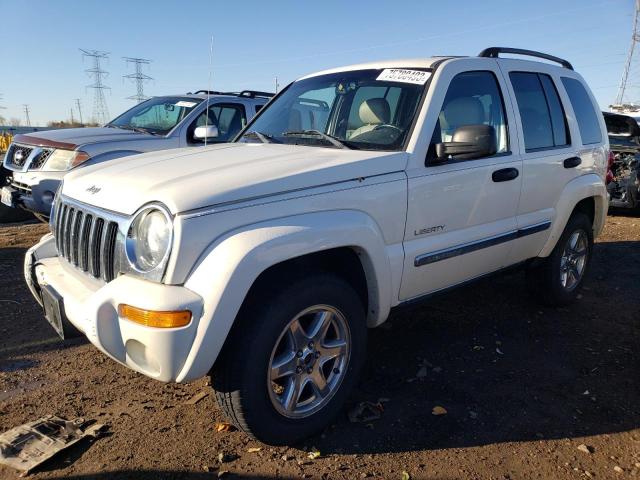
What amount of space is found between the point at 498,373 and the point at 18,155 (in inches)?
237

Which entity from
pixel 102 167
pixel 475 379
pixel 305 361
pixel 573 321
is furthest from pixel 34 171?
pixel 573 321

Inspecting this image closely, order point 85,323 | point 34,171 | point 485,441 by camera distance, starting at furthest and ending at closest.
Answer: point 34,171 < point 485,441 < point 85,323

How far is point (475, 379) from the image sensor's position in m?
3.38

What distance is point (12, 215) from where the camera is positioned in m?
7.74

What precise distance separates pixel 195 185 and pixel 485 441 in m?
1.98

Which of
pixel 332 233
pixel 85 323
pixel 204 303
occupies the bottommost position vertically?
pixel 85 323

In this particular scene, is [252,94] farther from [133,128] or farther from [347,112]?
[347,112]

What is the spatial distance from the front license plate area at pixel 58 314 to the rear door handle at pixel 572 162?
365 centimetres

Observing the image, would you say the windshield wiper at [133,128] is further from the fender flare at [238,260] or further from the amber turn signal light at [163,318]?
the amber turn signal light at [163,318]

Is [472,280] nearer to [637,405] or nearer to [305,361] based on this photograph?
[637,405]

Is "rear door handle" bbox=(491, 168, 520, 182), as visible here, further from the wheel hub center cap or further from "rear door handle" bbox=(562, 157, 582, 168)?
the wheel hub center cap

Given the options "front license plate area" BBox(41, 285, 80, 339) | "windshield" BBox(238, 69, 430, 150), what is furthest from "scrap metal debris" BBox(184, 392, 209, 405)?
"windshield" BBox(238, 69, 430, 150)

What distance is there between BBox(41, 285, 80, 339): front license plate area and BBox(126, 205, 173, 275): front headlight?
1.81 ft

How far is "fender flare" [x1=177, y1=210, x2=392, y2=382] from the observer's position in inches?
83.7
